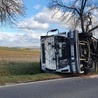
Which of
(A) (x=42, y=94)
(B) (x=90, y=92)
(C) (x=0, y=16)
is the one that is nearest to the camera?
(A) (x=42, y=94)

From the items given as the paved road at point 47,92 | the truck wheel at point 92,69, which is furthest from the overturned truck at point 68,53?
the paved road at point 47,92

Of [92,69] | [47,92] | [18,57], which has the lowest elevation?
Answer: [47,92]

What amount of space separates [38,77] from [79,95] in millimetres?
4490

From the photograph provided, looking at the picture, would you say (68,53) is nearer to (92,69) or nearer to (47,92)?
(92,69)

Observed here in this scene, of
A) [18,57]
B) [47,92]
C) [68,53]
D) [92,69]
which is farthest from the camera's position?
[18,57]

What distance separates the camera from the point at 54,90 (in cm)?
1041

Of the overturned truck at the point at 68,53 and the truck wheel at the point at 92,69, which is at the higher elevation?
the overturned truck at the point at 68,53

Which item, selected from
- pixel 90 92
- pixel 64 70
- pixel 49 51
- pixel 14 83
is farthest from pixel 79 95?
pixel 49 51

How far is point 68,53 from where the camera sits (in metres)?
15.2

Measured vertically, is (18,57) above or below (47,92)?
above

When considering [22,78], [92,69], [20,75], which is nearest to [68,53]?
[92,69]

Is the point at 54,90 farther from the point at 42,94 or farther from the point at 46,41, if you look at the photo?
the point at 46,41

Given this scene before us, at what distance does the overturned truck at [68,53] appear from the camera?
15.0 meters

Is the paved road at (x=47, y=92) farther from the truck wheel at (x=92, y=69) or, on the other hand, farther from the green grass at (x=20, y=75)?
the truck wheel at (x=92, y=69)
